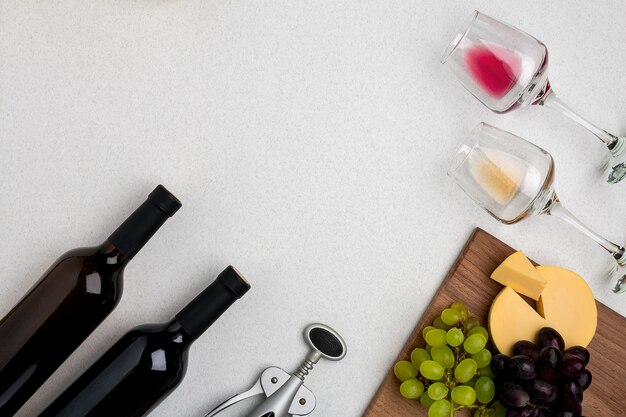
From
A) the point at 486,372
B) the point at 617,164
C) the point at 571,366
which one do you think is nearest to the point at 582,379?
the point at 571,366

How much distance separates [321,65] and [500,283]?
17.5 inches

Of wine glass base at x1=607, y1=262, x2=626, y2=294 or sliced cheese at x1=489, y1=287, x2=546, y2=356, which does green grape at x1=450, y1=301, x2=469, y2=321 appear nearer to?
sliced cheese at x1=489, y1=287, x2=546, y2=356

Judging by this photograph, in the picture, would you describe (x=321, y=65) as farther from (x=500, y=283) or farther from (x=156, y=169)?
(x=500, y=283)

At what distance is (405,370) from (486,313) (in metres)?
0.16

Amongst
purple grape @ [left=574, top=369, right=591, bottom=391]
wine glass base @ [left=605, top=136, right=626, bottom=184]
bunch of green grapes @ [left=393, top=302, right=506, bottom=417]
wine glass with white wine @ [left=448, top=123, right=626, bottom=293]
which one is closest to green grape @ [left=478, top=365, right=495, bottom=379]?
bunch of green grapes @ [left=393, top=302, right=506, bottom=417]

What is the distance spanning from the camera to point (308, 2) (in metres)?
0.95

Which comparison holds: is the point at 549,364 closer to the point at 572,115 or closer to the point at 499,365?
the point at 499,365

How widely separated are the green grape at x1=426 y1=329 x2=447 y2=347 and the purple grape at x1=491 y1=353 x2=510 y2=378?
0.08 metres

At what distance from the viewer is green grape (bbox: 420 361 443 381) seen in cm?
86

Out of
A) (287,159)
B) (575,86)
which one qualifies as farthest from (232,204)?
(575,86)

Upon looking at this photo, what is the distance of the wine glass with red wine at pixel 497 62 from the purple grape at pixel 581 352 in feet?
1.22

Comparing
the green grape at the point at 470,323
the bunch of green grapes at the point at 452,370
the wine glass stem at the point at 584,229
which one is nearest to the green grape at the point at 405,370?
the bunch of green grapes at the point at 452,370

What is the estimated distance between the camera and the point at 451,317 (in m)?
0.91

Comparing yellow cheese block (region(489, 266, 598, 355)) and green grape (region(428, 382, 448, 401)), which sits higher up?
yellow cheese block (region(489, 266, 598, 355))
